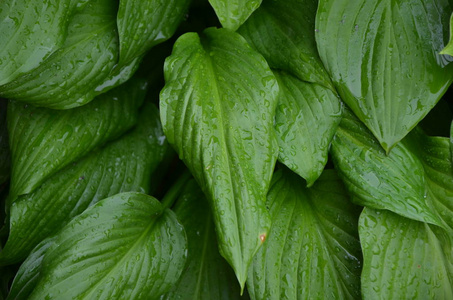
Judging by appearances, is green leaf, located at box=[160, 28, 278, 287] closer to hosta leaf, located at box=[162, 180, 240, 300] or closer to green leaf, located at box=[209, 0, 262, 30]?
green leaf, located at box=[209, 0, 262, 30]

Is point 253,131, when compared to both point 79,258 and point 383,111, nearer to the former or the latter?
point 383,111

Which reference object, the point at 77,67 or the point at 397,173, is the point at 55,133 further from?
the point at 397,173

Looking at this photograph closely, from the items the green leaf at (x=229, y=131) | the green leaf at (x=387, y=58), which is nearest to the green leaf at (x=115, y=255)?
the green leaf at (x=229, y=131)

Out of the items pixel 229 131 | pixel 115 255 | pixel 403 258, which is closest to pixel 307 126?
pixel 229 131

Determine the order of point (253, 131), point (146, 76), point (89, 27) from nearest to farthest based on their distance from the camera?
point (253, 131) → point (89, 27) → point (146, 76)

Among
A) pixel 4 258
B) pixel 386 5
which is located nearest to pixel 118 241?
pixel 4 258

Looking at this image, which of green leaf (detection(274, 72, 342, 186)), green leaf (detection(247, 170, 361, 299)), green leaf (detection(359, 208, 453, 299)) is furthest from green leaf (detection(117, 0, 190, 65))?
green leaf (detection(359, 208, 453, 299))
